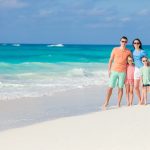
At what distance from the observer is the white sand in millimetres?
5449

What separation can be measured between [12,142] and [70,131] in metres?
0.86

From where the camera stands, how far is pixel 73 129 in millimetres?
6406

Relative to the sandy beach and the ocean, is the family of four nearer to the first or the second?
the sandy beach

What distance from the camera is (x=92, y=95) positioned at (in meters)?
12.1

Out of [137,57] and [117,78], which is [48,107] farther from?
[137,57]

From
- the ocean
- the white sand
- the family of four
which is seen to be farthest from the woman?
the ocean

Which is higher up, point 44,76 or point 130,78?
point 44,76

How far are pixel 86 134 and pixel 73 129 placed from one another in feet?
1.33

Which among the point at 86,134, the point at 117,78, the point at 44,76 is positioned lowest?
the point at 86,134

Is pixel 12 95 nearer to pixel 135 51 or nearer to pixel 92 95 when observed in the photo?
pixel 92 95

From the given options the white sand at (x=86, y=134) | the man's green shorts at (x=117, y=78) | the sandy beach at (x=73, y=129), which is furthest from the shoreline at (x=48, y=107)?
the white sand at (x=86, y=134)

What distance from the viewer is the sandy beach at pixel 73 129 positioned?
551cm

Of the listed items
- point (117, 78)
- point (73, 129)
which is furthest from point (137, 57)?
point (73, 129)

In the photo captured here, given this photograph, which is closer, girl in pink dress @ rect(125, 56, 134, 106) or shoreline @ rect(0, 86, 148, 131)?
shoreline @ rect(0, 86, 148, 131)
